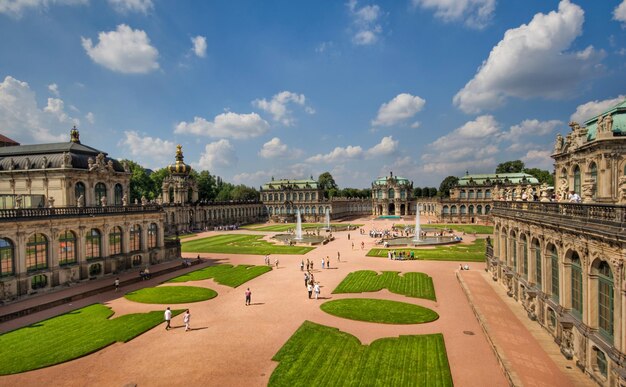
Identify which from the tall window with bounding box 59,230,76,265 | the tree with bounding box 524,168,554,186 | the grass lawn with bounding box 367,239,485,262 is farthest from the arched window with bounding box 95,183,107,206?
the tree with bounding box 524,168,554,186

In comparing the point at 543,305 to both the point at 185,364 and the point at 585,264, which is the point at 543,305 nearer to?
the point at 585,264

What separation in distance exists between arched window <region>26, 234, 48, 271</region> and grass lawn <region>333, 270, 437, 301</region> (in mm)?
26192

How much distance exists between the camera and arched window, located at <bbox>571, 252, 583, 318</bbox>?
17844mm

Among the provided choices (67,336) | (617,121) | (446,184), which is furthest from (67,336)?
(446,184)

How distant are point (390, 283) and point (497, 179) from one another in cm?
8332

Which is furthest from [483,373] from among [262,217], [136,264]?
[262,217]

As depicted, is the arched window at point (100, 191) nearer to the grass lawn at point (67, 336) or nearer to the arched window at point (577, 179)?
the grass lawn at point (67, 336)

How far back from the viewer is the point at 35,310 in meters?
26.8

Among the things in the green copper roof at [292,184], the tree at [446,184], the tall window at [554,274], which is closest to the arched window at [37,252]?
the tall window at [554,274]

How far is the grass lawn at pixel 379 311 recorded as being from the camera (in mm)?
24078

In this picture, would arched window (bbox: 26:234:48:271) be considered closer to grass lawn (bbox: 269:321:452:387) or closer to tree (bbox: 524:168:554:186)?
grass lawn (bbox: 269:321:452:387)

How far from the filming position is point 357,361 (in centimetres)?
1816

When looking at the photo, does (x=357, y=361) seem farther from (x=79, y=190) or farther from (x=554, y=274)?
(x=79, y=190)

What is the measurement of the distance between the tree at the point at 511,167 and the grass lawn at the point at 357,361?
133818mm
